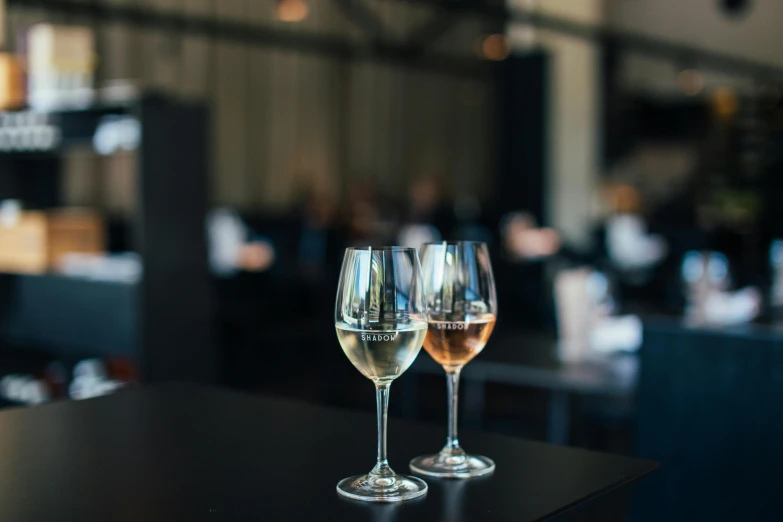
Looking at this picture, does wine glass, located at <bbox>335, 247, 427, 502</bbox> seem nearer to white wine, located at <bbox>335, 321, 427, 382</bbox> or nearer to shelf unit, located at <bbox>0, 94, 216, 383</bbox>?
white wine, located at <bbox>335, 321, 427, 382</bbox>

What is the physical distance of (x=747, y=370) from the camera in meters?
1.71

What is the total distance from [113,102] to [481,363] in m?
2.05

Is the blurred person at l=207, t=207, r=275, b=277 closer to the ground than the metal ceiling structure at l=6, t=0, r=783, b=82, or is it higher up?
closer to the ground

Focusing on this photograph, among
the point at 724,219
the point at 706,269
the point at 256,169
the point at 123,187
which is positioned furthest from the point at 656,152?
the point at 706,269

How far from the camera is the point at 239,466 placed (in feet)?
3.10

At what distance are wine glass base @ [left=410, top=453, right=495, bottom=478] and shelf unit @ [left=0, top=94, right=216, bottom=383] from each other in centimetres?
320

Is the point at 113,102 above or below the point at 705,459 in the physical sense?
above

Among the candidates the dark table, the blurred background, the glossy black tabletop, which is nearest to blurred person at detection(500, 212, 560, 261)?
the blurred background

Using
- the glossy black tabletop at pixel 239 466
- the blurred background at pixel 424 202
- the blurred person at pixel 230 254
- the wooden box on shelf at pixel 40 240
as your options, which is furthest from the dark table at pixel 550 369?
the blurred person at pixel 230 254

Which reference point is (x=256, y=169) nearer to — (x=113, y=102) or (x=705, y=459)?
(x=113, y=102)

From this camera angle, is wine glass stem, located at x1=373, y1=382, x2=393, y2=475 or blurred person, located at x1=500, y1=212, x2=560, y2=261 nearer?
wine glass stem, located at x1=373, y1=382, x2=393, y2=475

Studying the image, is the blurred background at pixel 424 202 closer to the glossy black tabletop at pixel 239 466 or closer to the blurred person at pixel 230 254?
the blurred person at pixel 230 254

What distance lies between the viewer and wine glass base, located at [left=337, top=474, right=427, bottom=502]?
84 centimetres

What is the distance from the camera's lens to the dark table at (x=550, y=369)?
2.61 metres
